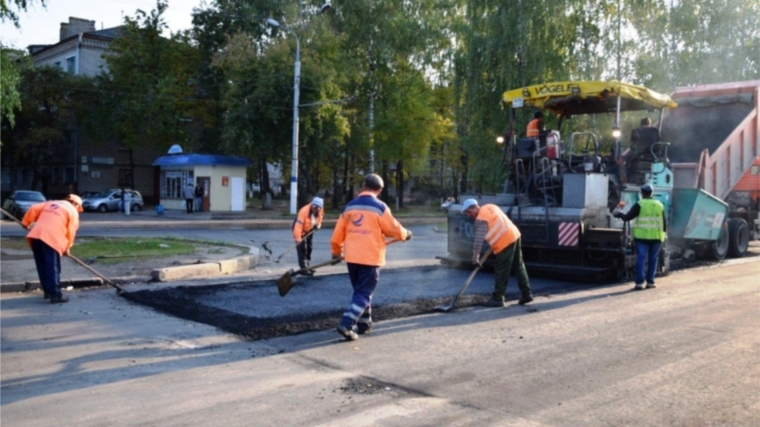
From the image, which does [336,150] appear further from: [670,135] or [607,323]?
[607,323]

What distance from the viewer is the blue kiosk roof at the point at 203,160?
36.8 m

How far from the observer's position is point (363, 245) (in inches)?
290

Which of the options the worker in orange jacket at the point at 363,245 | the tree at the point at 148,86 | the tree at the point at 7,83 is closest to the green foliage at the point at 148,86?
the tree at the point at 148,86

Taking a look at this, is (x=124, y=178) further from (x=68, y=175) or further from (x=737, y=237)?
(x=737, y=237)

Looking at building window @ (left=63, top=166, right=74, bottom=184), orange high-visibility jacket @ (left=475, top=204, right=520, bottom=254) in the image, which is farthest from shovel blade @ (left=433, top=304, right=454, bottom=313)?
building window @ (left=63, top=166, right=74, bottom=184)

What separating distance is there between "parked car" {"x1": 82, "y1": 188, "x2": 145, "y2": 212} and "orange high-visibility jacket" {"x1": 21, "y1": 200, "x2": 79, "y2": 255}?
30.4 m

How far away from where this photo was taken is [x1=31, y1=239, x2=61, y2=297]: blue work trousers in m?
9.11

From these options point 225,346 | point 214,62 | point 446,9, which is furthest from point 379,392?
point 446,9

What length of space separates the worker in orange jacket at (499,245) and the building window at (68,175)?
42783mm

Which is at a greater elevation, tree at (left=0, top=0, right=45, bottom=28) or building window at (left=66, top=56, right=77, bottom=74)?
building window at (left=66, top=56, right=77, bottom=74)

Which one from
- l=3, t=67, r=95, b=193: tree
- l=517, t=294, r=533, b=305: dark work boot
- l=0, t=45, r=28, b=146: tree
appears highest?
l=3, t=67, r=95, b=193: tree

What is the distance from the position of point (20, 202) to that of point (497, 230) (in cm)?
2875

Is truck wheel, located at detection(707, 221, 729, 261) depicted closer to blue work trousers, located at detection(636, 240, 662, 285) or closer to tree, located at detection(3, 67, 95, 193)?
blue work trousers, located at detection(636, 240, 662, 285)

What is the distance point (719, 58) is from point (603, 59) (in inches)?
234
